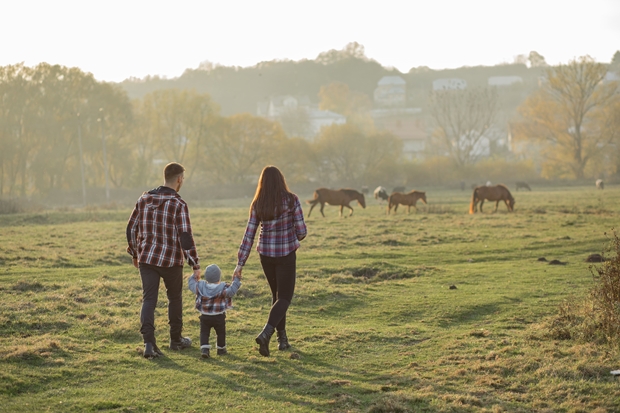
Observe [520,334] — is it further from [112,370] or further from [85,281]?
[85,281]

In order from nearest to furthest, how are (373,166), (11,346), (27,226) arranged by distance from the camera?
(11,346) < (27,226) < (373,166)

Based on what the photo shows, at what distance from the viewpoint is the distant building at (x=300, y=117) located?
374 feet

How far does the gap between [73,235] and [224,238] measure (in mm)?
5208

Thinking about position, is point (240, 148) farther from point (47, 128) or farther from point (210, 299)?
point (210, 299)

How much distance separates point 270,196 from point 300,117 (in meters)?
108

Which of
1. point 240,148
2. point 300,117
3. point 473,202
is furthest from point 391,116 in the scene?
point 473,202

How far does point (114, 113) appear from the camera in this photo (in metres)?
69.9

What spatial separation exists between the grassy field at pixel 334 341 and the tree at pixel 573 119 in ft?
188

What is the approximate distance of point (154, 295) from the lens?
8.08 metres

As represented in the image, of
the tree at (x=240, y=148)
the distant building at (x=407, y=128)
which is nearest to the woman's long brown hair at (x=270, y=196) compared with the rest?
the tree at (x=240, y=148)

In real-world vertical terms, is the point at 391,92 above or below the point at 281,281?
above

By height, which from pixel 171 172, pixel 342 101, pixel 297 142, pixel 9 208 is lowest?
pixel 9 208

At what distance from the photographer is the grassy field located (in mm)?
6500

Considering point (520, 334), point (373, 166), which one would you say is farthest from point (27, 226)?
point (373, 166)
